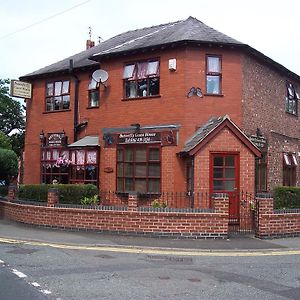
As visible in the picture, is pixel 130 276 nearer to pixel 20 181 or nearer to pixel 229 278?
pixel 229 278

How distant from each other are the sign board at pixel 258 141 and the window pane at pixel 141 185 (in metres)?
4.37

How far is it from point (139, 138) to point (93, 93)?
3.90 m

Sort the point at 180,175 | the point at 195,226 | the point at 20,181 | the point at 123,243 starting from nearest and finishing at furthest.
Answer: the point at 123,243, the point at 195,226, the point at 180,175, the point at 20,181

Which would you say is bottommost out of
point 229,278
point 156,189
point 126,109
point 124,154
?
point 229,278

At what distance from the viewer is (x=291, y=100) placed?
70.2 feet

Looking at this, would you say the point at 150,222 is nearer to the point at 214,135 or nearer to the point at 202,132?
the point at 214,135

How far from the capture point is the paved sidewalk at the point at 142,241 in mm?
11789

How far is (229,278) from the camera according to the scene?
26.8 ft

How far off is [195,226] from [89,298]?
6.95 meters

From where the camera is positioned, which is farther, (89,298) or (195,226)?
(195,226)

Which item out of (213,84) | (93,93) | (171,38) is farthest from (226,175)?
(93,93)

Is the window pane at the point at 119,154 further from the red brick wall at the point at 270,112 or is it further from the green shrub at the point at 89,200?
the red brick wall at the point at 270,112

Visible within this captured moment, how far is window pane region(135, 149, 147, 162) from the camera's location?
1702 cm

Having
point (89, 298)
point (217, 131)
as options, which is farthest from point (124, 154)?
point (89, 298)
